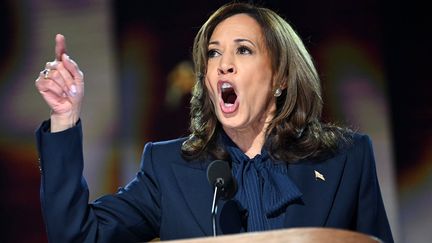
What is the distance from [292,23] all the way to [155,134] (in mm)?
902

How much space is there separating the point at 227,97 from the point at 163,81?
1.38 m

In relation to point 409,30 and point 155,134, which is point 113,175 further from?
point 409,30

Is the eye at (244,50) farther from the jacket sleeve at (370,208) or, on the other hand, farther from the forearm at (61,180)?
the forearm at (61,180)

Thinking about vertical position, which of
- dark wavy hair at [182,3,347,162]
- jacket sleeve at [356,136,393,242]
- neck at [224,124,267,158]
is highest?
dark wavy hair at [182,3,347,162]

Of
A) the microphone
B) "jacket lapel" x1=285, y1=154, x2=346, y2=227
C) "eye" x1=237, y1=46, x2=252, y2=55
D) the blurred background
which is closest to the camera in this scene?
the microphone

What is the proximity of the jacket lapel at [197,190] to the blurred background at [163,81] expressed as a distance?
137 centimetres

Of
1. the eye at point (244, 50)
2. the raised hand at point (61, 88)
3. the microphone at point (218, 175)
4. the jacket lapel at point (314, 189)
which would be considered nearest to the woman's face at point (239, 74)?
the eye at point (244, 50)

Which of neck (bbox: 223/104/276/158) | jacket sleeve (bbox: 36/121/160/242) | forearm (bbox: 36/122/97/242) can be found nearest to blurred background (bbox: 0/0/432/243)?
neck (bbox: 223/104/276/158)

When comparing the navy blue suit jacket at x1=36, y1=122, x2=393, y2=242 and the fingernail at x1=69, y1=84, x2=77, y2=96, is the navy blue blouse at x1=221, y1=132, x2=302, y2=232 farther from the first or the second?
the fingernail at x1=69, y1=84, x2=77, y2=96

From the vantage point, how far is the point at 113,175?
13.4ft

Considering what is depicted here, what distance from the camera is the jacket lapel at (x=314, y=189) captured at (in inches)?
98.7

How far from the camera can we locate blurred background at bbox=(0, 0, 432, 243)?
381cm

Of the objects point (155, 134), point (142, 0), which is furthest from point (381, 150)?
point (142, 0)

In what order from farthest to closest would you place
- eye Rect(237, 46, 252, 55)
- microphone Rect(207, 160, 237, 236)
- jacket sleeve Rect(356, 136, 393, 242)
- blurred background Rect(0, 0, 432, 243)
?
blurred background Rect(0, 0, 432, 243), eye Rect(237, 46, 252, 55), jacket sleeve Rect(356, 136, 393, 242), microphone Rect(207, 160, 237, 236)
